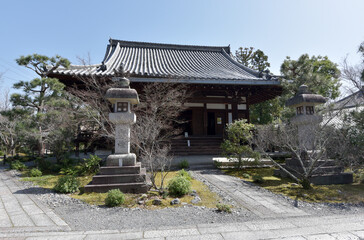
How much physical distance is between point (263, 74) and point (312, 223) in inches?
359

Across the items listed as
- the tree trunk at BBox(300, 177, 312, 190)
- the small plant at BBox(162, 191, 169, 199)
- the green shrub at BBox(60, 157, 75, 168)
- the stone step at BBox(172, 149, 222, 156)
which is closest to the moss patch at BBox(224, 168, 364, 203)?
the tree trunk at BBox(300, 177, 312, 190)

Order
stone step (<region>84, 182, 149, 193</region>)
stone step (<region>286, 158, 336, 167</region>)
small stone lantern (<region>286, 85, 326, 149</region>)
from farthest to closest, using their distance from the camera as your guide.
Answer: small stone lantern (<region>286, 85, 326, 149</region>), stone step (<region>286, 158, 336, 167</region>), stone step (<region>84, 182, 149, 193</region>)

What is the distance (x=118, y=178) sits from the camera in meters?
5.07

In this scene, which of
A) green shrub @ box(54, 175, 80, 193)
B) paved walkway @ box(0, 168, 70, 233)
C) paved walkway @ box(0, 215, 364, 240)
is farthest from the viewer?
green shrub @ box(54, 175, 80, 193)

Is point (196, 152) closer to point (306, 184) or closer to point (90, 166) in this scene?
point (90, 166)

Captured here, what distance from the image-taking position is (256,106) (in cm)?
1723

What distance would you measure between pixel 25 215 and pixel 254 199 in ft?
15.6

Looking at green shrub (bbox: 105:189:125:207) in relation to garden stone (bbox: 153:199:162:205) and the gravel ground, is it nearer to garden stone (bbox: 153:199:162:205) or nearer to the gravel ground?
the gravel ground

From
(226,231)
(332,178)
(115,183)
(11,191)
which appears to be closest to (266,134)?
(332,178)

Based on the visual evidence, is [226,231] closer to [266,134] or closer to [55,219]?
[55,219]

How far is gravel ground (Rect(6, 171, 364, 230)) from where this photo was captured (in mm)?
3260

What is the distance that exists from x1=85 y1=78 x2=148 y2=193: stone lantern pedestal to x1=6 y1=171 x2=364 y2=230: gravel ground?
79 cm

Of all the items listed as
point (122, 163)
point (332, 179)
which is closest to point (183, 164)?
point (122, 163)

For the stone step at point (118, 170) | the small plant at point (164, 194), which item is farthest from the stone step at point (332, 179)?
the stone step at point (118, 170)
